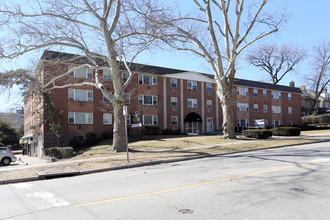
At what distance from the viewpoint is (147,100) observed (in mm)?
35469

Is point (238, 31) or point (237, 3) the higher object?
point (237, 3)

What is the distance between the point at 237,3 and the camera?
21.1 metres

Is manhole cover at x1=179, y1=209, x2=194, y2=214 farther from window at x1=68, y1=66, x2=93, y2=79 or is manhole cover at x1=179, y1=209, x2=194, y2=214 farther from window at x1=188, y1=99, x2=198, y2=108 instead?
window at x1=188, y1=99, x2=198, y2=108

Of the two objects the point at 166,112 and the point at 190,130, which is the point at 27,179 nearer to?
the point at 166,112

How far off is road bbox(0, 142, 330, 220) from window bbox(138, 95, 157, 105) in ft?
86.7

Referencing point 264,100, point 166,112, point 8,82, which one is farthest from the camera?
point 264,100

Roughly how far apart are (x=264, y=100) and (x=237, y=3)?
94.3 feet

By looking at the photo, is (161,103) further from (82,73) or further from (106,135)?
(82,73)

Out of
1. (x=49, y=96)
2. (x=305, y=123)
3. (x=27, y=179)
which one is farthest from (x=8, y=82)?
(x=305, y=123)

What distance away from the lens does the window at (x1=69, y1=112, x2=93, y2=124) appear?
3025 cm

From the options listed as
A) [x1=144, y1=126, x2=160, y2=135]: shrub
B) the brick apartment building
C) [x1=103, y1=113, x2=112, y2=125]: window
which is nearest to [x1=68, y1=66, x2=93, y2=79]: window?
the brick apartment building

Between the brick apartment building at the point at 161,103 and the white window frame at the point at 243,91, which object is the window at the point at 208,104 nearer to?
the brick apartment building at the point at 161,103

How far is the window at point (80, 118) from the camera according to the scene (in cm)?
3025

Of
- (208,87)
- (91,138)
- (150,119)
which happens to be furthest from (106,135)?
(208,87)
